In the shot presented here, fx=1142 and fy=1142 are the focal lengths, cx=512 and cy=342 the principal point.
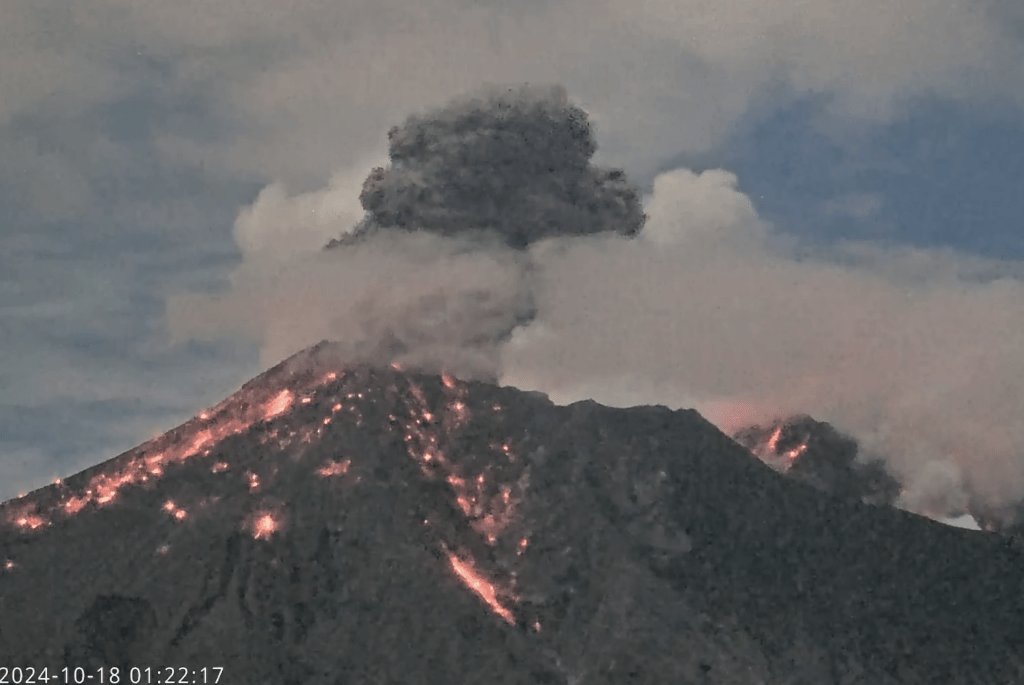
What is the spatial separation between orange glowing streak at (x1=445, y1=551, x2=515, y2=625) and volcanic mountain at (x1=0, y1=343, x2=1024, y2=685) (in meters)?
0.39

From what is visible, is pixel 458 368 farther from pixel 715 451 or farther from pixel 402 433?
pixel 715 451

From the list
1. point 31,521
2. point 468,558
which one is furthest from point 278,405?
point 468,558

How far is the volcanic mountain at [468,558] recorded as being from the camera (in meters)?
126

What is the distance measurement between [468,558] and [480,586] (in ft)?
18.9

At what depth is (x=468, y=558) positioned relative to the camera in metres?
147

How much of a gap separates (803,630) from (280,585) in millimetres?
63039

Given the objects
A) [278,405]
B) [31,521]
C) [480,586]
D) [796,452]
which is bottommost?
[480,586]

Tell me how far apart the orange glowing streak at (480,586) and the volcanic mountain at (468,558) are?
0.39m

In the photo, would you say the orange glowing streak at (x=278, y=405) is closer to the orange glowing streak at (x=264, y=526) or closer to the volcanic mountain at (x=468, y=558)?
the volcanic mountain at (x=468, y=558)

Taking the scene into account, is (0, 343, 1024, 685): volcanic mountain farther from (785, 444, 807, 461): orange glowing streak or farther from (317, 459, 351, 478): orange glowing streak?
(785, 444, 807, 461): orange glowing streak

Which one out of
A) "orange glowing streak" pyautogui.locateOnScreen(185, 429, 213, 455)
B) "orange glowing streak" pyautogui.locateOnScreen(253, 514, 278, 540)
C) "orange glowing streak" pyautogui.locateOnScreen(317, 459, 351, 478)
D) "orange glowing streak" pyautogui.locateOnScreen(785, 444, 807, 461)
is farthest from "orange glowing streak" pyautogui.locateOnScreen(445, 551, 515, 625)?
"orange glowing streak" pyautogui.locateOnScreen(785, 444, 807, 461)

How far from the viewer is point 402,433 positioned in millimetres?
162500

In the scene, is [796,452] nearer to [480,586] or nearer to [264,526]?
[480,586]

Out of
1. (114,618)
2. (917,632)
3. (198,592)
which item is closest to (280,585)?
(198,592)
